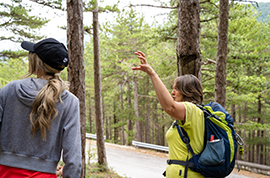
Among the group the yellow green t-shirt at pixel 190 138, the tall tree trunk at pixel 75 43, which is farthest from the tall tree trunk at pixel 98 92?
the yellow green t-shirt at pixel 190 138

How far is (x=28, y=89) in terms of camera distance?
1562 millimetres

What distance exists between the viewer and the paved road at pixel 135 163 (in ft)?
35.5

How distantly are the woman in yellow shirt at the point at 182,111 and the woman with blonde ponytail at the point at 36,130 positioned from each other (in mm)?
842

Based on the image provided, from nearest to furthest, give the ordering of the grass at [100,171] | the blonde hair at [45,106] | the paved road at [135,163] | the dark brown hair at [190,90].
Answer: the blonde hair at [45,106], the dark brown hair at [190,90], the grass at [100,171], the paved road at [135,163]

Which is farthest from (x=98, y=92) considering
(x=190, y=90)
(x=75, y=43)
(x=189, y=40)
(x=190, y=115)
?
(x=190, y=115)

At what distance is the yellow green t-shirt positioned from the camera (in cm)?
203

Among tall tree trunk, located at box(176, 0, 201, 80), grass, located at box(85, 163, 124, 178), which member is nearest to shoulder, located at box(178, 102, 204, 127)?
tall tree trunk, located at box(176, 0, 201, 80)

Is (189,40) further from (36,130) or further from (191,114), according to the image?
(36,130)

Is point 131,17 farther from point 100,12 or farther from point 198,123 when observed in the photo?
point 198,123

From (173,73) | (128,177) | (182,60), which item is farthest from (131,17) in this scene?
(182,60)

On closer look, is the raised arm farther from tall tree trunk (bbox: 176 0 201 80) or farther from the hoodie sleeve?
tall tree trunk (bbox: 176 0 201 80)

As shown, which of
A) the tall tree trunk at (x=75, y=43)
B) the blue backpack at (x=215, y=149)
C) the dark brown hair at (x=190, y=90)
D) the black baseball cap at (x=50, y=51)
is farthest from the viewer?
the tall tree trunk at (x=75, y=43)

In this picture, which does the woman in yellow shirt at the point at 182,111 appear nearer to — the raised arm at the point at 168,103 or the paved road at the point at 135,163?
the raised arm at the point at 168,103

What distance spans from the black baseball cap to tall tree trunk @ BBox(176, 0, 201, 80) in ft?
7.68
